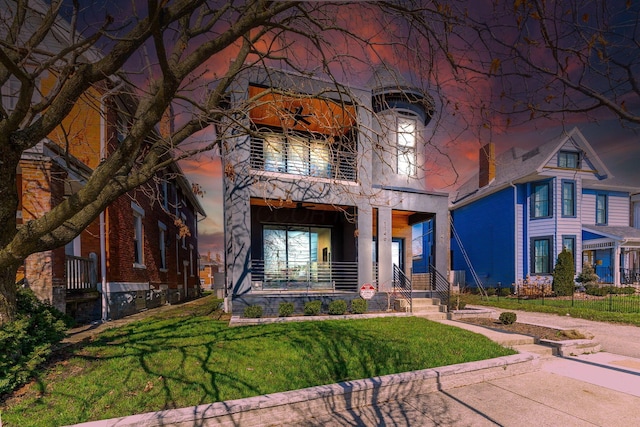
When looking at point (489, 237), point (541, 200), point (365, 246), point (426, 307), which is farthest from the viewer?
point (489, 237)

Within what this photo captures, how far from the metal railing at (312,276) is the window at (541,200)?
15.1 metres

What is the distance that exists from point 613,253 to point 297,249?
20536 mm

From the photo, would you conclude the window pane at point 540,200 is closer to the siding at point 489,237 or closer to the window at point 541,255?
the siding at point 489,237

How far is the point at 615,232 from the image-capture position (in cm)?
2019

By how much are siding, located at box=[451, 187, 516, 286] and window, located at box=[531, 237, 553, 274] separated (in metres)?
1.16

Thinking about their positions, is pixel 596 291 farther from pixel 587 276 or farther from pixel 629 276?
pixel 629 276

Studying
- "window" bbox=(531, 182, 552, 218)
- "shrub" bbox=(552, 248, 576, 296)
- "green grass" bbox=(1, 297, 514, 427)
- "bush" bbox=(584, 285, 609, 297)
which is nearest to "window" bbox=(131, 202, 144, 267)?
"green grass" bbox=(1, 297, 514, 427)

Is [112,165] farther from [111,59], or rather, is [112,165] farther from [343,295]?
[343,295]

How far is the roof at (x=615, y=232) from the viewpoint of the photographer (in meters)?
19.3

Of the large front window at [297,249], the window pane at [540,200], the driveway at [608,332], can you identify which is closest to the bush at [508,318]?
the driveway at [608,332]

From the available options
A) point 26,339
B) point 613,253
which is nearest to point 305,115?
point 26,339

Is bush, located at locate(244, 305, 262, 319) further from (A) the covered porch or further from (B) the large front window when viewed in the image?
(A) the covered porch

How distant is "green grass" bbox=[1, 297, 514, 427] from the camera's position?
425 centimetres

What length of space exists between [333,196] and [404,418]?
8559 millimetres
